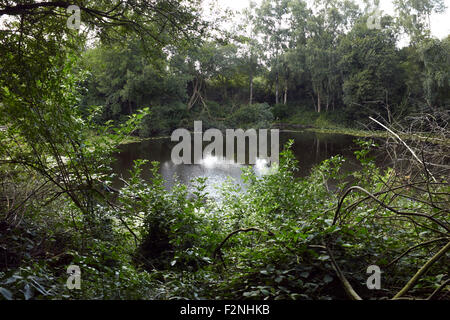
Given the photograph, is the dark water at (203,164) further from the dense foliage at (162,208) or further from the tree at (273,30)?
the tree at (273,30)

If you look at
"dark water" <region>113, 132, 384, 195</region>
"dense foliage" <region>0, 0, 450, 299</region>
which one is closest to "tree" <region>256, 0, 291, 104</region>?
"dark water" <region>113, 132, 384, 195</region>

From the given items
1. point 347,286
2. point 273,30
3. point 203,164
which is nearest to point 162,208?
point 347,286

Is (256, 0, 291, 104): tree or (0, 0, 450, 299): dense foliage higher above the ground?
(256, 0, 291, 104): tree

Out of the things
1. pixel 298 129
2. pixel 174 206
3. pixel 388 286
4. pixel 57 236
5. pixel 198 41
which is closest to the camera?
pixel 388 286

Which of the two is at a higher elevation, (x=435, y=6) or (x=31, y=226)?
(x=435, y=6)

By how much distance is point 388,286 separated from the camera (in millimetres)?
2125

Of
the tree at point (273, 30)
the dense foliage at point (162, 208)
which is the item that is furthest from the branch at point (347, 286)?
the tree at point (273, 30)

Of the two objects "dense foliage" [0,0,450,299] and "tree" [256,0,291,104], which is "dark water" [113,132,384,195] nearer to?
"dense foliage" [0,0,450,299]

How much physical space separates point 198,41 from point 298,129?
2662 cm

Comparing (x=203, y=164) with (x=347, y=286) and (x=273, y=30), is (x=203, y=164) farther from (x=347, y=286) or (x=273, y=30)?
(x=273, y=30)

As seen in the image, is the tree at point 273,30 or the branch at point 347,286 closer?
the branch at point 347,286
